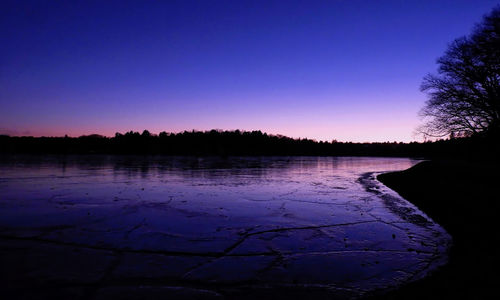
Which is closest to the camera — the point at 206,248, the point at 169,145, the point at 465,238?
the point at 206,248

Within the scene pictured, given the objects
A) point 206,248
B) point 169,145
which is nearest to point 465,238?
point 206,248

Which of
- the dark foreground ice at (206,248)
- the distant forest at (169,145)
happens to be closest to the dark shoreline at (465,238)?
the dark foreground ice at (206,248)

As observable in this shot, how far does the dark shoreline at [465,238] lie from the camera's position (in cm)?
410

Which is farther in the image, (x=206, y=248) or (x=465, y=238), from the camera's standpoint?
(x=465, y=238)

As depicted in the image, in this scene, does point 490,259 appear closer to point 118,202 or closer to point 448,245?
point 448,245

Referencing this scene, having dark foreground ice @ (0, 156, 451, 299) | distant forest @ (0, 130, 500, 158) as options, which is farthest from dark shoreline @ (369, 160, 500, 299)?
distant forest @ (0, 130, 500, 158)

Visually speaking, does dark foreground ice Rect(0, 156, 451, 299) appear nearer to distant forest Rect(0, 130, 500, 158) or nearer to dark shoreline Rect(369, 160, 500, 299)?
dark shoreline Rect(369, 160, 500, 299)

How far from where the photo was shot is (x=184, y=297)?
4.18 m

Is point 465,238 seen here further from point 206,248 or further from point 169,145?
point 169,145

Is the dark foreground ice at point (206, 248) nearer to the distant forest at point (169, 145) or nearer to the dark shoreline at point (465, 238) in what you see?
the dark shoreline at point (465, 238)

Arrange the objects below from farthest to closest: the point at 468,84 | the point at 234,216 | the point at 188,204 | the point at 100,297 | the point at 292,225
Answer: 1. the point at 468,84
2. the point at 188,204
3. the point at 234,216
4. the point at 292,225
5. the point at 100,297

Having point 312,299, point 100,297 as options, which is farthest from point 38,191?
point 312,299

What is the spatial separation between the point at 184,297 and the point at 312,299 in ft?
5.80

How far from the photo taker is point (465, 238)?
7441 mm
